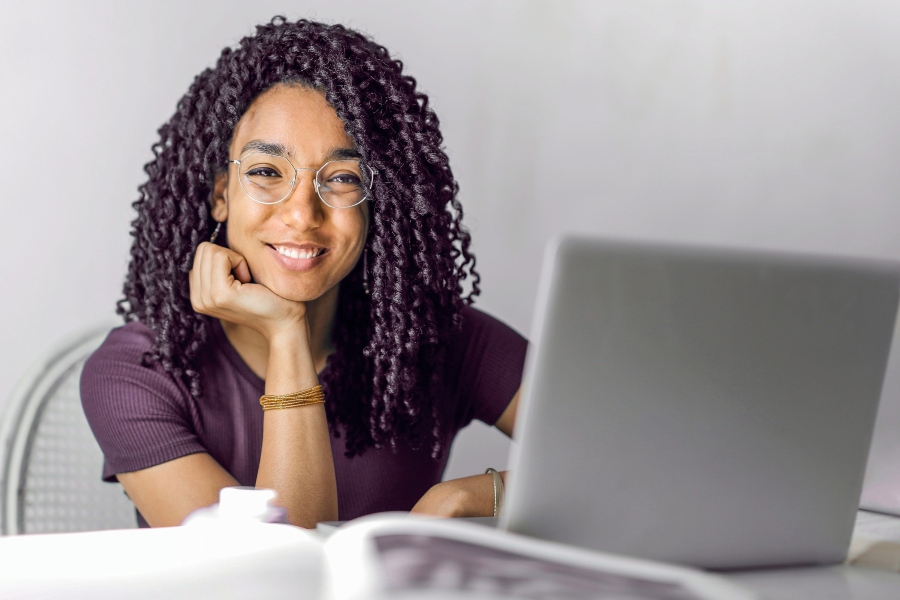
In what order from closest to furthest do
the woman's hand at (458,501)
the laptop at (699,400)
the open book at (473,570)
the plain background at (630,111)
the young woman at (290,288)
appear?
the open book at (473,570)
the laptop at (699,400)
the woman's hand at (458,501)
the young woman at (290,288)
the plain background at (630,111)

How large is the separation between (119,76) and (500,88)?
101 centimetres

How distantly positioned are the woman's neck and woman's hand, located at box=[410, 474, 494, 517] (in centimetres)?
46

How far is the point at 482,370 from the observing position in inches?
66.2

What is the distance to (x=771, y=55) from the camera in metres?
2.71

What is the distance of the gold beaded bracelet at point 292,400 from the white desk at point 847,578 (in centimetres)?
74

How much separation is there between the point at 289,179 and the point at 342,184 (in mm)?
84

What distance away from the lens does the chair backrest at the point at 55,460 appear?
147cm

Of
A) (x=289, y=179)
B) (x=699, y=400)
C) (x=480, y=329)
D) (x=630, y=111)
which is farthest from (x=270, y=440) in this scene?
(x=630, y=111)

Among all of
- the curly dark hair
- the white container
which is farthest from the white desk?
the curly dark hair

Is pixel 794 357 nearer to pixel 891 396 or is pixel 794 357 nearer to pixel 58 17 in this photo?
pixel 891 396

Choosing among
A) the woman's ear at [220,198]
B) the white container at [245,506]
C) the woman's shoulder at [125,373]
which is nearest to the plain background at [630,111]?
the woman's ear at [220,198]

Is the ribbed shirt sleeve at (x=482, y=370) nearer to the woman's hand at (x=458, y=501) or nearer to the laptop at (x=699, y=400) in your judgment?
the woman's hand at (x=458, y=501)

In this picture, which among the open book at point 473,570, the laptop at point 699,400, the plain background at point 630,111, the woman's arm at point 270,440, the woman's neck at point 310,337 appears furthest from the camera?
the plain background at point 630,111

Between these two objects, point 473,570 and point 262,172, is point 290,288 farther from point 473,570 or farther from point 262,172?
point 473,570
